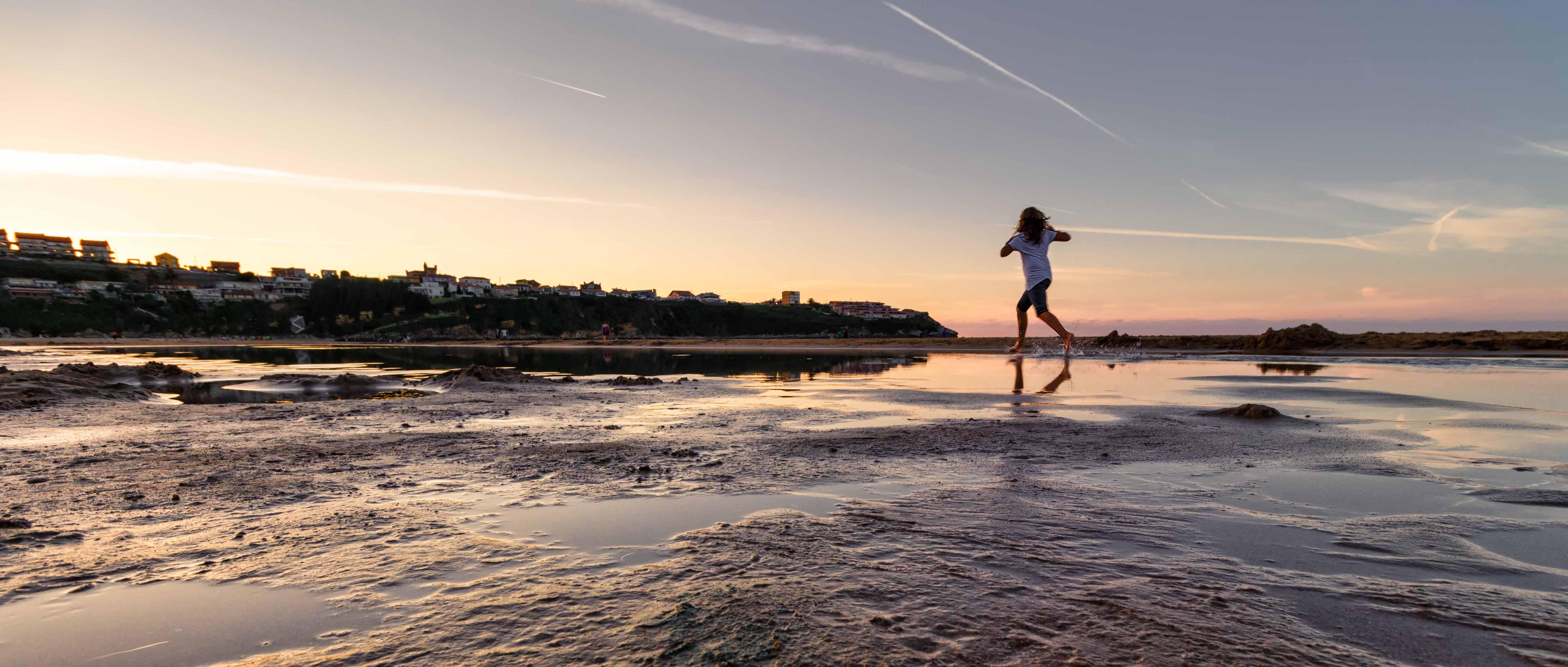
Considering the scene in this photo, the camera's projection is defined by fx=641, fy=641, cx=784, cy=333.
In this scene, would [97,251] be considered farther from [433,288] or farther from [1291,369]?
[1291,369]

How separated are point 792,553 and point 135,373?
20.5 m

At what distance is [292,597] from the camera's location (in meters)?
2.90

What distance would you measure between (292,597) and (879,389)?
12090mm

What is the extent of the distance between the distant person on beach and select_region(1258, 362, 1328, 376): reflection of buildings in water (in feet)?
35.2

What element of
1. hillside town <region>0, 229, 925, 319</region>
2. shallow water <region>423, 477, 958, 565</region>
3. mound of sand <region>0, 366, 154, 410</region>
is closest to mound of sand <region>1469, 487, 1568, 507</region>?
shallow water <region>423, 477, 958, 565</region>

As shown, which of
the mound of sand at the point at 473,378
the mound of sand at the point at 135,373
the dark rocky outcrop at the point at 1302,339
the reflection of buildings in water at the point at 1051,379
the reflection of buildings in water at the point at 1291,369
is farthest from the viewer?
the dark rocky outcrop at the point at 1302,339

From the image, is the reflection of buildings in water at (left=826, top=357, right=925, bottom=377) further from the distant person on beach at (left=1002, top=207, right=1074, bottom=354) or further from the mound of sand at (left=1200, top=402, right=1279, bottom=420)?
the mound of sand at (left=1200, top=402, right=1279, bottom=420)

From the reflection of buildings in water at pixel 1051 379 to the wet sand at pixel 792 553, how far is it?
6.25m

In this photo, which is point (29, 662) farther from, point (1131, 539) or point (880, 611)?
point (1131, 539)

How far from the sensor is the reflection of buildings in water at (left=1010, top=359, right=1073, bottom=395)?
521 inches

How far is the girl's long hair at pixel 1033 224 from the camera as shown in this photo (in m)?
10.8

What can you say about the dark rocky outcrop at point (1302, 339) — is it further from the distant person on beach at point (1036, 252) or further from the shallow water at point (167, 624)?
the shallow water at point (167, 624)

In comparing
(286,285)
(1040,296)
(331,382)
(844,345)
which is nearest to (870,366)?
(1040,296)

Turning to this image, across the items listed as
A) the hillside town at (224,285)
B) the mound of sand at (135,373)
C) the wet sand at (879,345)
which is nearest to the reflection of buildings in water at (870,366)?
the wet sand at (879,345)
